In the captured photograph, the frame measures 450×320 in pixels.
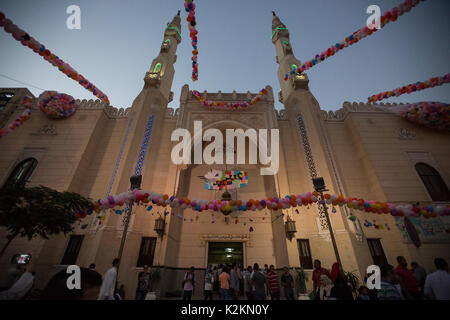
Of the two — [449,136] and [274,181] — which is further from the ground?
[449,136]

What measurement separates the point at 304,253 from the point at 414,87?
8.39m

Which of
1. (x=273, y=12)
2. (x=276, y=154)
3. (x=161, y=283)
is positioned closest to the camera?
(x=161, y=283)

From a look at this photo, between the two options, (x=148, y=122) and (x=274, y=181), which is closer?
(x=274, y=181)

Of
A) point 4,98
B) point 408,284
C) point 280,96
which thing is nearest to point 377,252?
point 408,284

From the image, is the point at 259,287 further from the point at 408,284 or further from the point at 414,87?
the point at 414,87

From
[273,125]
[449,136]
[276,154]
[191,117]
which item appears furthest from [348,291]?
[449,136]

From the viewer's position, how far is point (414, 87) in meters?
8.23

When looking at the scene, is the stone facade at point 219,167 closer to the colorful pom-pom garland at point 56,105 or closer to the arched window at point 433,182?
the arched window at point 433,182

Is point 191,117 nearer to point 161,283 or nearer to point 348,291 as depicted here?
point 161,283

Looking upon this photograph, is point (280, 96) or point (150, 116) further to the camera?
point (280, 96)

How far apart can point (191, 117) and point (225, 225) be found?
5.97 meters

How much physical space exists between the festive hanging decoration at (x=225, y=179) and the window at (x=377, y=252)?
19.2 feet

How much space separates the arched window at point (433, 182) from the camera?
27.2ft

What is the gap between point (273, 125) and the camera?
10266 millimetres
